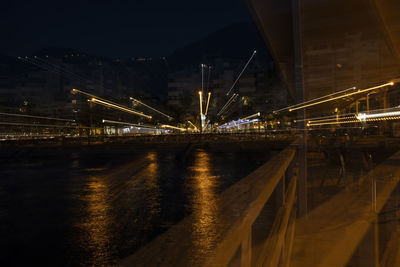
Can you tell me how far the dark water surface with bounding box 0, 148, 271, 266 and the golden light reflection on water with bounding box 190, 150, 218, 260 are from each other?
27mm

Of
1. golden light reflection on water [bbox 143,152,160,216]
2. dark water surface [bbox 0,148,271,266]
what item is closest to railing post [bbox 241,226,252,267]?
dark water surface [bbox 0,148,271,266]

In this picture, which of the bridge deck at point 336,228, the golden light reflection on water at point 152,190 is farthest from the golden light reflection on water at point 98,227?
the bridge deck at point 336,228

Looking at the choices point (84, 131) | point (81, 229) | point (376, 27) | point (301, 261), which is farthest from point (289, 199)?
point (84, 131)

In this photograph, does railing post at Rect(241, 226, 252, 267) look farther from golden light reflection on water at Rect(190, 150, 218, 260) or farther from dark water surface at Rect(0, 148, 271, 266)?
dark water surface at Rect(0, 148, 271, 266)

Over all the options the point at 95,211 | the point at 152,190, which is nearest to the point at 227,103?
the point at 152,190

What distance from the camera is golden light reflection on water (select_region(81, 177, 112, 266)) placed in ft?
19.9

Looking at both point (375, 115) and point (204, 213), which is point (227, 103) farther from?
point (204, 213)

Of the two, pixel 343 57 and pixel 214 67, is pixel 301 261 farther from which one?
pixel 214 67

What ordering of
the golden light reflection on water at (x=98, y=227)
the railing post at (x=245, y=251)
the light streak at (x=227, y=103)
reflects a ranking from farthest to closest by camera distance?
the light streak at (x=227, y=103)
the golden light reflection on water at (x=98, y=227)
the railing post at (x=245, y=251)

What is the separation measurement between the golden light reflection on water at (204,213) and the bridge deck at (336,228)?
151 cm

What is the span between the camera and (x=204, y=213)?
8812 mm

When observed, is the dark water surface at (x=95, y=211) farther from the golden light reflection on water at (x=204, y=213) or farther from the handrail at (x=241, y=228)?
the handrail at (x=241, y=228)

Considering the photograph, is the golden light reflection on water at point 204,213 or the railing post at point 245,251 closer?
the railing post at point 245,251

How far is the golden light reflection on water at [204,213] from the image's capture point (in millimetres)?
6332
